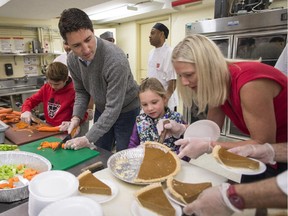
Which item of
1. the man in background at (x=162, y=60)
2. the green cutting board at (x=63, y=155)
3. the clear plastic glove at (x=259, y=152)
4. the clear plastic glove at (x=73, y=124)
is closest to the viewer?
the clear plastic glove at (x=259, y=152)

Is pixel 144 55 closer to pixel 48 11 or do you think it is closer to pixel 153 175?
pixel 48 11

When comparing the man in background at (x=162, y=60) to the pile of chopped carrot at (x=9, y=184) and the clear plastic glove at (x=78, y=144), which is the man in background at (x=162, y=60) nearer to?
the clear plastic glove at (x=78, y=144)

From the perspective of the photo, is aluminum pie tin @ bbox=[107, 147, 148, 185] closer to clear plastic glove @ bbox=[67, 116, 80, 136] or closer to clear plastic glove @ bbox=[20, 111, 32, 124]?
clear plastic glove @ bbox=[67, 116, 80, 136]

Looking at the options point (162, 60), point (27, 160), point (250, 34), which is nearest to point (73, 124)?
point (27, 160)

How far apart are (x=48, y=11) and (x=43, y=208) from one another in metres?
3.87

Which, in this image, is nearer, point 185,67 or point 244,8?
point 185,67

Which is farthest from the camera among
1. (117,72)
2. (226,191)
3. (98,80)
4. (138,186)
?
(98,80)

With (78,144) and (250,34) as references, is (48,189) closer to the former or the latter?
(78,144)

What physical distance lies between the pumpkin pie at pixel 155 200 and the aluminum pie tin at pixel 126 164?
3.8 inches

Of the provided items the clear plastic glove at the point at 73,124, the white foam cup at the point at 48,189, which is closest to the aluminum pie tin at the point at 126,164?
the white foam cup at the point at 48,189

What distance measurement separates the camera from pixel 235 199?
0.62 metres

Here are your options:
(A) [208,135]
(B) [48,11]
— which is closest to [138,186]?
(A) [208,135]

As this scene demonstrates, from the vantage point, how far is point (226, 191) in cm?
65

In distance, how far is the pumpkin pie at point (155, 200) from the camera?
31.2 inches
